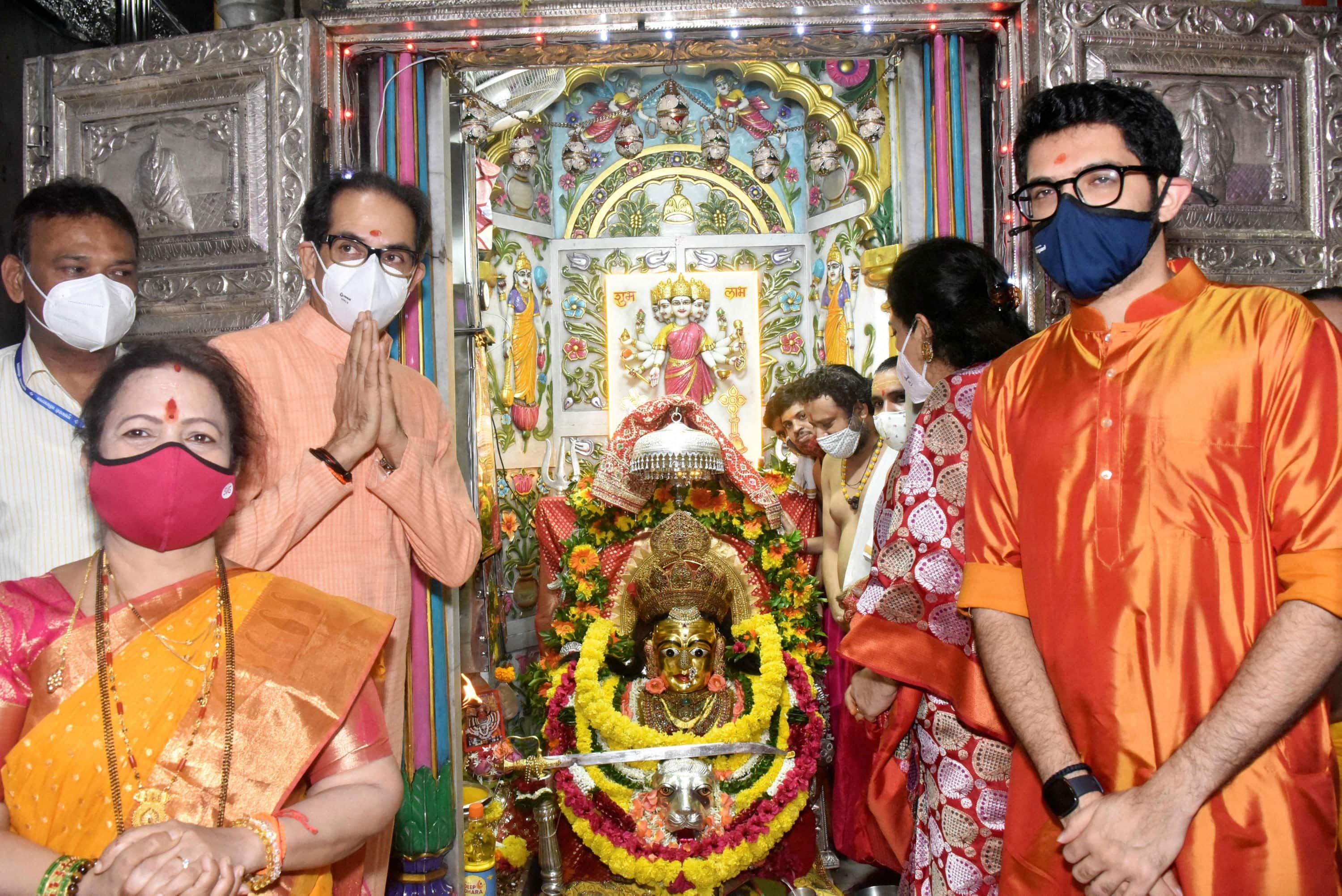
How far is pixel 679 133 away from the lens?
7039 mm

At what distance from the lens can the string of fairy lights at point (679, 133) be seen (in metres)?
6.74

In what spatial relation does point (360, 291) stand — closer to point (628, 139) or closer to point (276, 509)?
point (276, 509)

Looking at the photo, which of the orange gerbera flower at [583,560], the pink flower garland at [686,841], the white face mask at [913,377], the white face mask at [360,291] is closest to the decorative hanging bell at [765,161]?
the orange gerbera flower at [583,560]

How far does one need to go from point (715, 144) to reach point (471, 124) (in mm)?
3287

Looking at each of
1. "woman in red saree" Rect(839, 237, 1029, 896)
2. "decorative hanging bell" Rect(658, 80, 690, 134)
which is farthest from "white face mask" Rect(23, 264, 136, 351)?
"decorative hanging bell" Rect(658, 80, 690, 134)

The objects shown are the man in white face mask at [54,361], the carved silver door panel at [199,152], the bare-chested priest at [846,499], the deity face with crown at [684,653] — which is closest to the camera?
the man in white face mask at [54,361]

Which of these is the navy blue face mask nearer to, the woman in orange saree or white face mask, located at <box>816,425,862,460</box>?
the woman in orange saree

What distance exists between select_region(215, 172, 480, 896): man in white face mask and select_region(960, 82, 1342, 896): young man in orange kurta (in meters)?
1.57

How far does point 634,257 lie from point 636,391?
1054mm

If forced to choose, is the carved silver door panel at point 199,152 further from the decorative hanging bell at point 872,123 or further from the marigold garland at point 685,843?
the decorative hanging bell at point 872,123

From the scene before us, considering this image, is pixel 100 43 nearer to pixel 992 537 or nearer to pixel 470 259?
pixel 470 259

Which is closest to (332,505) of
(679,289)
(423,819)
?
(423,819)

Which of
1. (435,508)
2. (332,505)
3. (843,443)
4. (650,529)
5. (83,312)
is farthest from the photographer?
(843,443)

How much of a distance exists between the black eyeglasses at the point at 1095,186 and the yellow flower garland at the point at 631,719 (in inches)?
96.1
